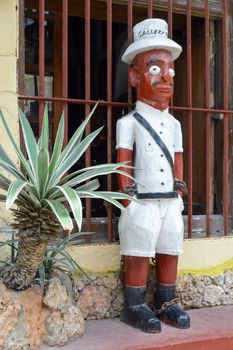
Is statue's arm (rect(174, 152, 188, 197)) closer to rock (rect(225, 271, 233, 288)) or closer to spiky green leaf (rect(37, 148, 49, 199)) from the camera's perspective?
rock (rect(225, 271, 233, 288))

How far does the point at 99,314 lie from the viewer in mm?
3465

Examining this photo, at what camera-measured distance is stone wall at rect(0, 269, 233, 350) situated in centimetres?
273

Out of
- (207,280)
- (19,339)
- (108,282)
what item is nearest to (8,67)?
(108,282)

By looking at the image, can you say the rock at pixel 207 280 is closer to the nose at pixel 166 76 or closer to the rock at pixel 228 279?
the rock at pixel 228 279

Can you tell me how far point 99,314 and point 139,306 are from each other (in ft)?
1.13

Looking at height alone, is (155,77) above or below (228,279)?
above

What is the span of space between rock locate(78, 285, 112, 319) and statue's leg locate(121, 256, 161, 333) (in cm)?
20

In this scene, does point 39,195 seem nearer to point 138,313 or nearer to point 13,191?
point 13,191

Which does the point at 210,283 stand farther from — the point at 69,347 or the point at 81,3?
the point at 81,3

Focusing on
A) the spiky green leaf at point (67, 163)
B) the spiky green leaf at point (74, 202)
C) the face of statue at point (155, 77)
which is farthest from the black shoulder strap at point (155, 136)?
the spiky green leaf at point (74, 202)

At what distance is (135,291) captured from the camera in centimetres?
329

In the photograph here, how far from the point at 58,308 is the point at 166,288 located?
83 cm

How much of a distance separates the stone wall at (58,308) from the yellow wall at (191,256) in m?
0.08

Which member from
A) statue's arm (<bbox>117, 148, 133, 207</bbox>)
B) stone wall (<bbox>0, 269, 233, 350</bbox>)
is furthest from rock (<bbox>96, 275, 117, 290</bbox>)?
statue's arm (<bbox>117, 148, 133, 207</bbox>)
